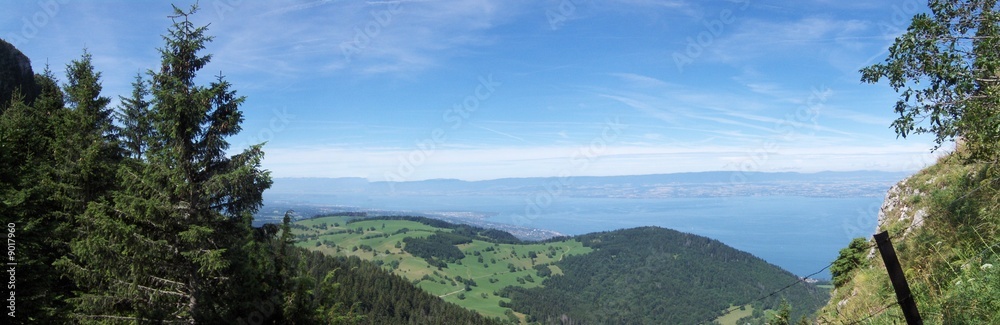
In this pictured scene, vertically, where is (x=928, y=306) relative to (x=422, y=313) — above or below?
above

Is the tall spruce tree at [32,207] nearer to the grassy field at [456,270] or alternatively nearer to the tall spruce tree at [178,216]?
the tall spruce tree at [178,216]

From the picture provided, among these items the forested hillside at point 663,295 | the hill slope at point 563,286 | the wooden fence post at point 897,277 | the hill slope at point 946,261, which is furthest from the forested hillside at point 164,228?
the forested hillside at point 663,295

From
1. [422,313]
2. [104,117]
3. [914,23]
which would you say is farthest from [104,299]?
[422,313]

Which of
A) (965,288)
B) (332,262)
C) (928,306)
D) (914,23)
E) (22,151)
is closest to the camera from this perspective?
(965,288)

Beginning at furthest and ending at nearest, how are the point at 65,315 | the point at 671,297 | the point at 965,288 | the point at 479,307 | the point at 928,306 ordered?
the point at 671,297 < the point at 479,307 < the point at 65,315 < the point at 928,306 < the point at 965,288

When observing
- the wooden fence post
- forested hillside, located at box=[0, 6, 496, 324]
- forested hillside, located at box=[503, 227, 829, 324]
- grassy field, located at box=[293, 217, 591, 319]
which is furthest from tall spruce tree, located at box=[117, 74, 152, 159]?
forested hillside, located at box=[503, 227, 829, 324]

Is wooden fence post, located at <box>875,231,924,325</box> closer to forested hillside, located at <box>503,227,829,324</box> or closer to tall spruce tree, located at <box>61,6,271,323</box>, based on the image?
tall spruce tree, located at <box>61,6,271,323</box>

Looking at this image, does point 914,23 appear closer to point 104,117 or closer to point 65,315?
point 65,315
